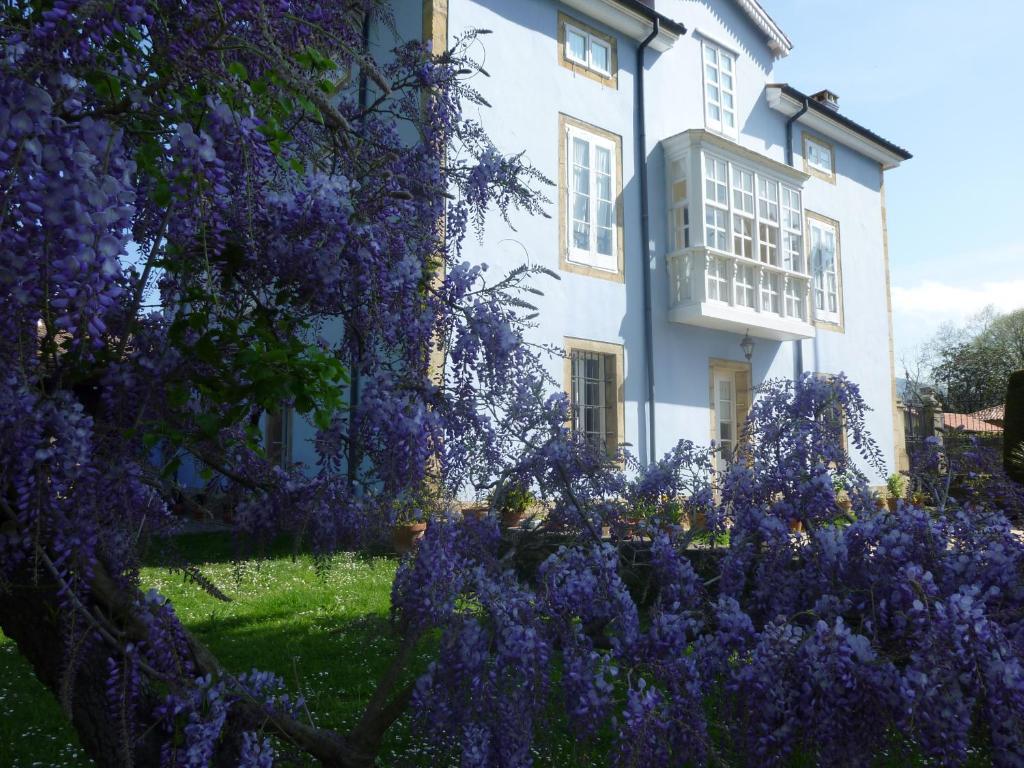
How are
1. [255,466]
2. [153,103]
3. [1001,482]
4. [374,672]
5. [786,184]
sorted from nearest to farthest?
[153,103]
[255,466]
[1001,482]
[374,672]
[786,184]

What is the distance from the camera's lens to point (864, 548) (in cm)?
283

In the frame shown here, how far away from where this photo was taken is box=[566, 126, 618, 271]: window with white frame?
11.3m

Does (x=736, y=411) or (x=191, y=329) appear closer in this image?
(x=191, y=329)

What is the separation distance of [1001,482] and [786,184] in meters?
11.9

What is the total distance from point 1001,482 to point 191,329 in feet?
9.68

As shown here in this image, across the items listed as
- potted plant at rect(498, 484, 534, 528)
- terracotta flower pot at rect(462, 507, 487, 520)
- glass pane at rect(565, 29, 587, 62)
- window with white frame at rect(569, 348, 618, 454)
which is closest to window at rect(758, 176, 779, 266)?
glass pane at rect(565, 29, 587, 62)

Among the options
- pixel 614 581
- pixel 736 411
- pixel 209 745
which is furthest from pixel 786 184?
pixel 209 745

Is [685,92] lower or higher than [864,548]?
higher

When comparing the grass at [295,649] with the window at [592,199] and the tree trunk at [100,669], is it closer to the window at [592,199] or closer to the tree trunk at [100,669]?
the tree trunk at [100,669]

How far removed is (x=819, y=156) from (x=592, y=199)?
6771 mm

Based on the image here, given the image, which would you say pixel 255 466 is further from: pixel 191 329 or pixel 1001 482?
pixel 1001 482

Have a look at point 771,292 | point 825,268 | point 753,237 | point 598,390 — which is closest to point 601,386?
point 598,390

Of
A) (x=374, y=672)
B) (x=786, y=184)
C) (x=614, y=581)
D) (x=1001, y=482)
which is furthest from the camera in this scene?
(x=786, y=184)

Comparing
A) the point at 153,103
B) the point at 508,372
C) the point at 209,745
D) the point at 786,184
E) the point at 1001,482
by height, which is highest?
the point at 786,184
